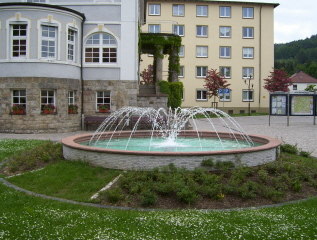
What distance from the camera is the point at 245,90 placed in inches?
2020

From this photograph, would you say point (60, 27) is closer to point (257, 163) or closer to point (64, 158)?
point (64, 158)

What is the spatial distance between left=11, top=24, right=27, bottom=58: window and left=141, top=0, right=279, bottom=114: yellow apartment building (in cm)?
3016

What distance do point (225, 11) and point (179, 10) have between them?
6392 millimetres

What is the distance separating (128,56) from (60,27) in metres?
4.28

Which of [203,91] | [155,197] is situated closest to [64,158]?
[155,197]

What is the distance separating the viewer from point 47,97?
21.0m

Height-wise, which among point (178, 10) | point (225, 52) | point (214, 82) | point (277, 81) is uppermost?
point (178, 10)

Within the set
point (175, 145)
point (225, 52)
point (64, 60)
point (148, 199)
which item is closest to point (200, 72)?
point (225, 52)

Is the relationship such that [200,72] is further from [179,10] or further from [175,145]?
[175,145]

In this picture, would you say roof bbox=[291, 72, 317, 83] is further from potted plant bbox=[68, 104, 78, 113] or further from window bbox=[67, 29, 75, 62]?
potted plant bbox=[68, 104, 78, 113]

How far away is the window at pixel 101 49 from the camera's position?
23.0m

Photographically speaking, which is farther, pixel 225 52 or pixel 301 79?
pixel 301 79

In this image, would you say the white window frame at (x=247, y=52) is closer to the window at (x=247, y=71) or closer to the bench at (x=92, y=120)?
the window at (x=247, y=71)

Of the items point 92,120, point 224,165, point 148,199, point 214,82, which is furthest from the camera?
point 214,82
